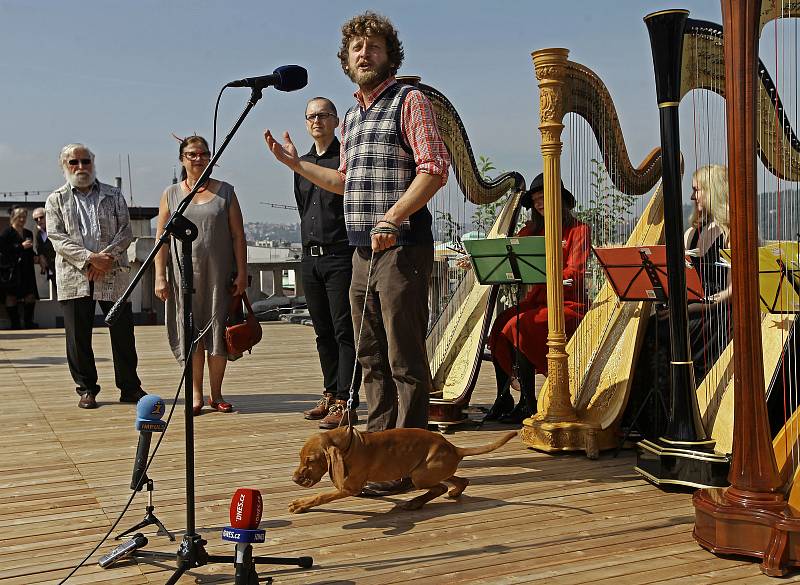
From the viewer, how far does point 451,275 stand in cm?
605

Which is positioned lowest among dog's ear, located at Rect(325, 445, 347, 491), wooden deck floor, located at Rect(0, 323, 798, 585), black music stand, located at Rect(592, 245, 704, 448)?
wooden deck floor, located at Rect(0, 323, 798, 585)

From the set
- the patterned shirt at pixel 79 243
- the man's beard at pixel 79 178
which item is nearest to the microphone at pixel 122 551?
the patterned shirt at pixel 79 243

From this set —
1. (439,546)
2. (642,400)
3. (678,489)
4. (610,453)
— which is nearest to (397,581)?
(439,546)

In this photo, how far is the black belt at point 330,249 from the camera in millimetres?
5188

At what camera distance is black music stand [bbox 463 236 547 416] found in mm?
4727

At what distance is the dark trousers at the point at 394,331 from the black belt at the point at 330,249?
4.26ft

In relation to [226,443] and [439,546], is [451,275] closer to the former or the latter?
[226,443]

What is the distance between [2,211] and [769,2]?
14.8m

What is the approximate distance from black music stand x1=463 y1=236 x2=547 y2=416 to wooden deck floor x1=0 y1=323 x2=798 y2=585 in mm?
835

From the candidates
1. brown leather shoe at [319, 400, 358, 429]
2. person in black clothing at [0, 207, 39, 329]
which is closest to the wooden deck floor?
brown leather shoe at [319, 400, 358, 429]

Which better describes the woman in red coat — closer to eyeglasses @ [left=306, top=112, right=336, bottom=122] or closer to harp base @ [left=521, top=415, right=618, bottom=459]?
harp base @ [left=521, top=415, right=618, bottom=459]

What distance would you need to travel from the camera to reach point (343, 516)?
11.4ft

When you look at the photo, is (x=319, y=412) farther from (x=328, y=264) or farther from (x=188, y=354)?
(x=188, y=354)

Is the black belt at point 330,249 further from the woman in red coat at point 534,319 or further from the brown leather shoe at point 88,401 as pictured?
the brown leather shoe at point 88,401
